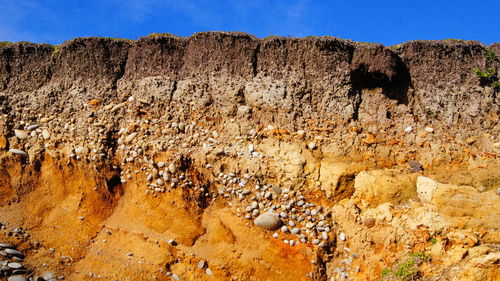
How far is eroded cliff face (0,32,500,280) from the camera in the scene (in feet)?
21.8

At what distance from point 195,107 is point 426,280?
20.3 feet

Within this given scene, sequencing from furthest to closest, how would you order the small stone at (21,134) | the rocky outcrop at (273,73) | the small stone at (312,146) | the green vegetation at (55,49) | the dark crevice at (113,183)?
the green vegetation at (55,49) → the rocky outcrop at (273,73) → the small stone at (21,134) → the small stone at (312,146) → the dark crevice at (113,183)

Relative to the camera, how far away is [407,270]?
5.91 meters

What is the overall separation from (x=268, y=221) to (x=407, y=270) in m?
2.60

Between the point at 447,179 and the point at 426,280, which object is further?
the point at 447,179

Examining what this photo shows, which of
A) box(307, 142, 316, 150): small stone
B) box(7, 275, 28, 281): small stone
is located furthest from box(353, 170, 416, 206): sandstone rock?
box(7, 275, 28, 281): small stone

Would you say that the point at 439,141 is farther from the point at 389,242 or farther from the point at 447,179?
the point at 389,242

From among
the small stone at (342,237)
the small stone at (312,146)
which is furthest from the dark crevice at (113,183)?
the small stone at (342,237)

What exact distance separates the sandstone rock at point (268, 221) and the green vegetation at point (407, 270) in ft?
6.95

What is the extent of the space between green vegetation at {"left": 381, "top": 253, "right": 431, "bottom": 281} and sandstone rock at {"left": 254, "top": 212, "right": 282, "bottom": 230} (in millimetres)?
2119

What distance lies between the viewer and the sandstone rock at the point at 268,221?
712 cm

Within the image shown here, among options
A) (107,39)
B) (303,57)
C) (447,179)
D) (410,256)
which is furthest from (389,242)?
(107,39)

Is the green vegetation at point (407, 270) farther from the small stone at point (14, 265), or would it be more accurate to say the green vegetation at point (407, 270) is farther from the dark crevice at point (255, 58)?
the small stone at point (14, 265)

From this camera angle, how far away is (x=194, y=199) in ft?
25.4
